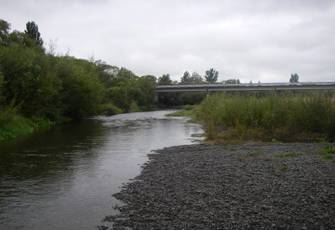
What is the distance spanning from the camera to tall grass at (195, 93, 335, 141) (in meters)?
32.3

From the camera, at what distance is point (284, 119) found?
34312mm

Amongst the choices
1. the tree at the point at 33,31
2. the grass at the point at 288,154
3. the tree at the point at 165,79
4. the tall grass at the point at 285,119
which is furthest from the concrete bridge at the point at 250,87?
the grass at the point at 288,154

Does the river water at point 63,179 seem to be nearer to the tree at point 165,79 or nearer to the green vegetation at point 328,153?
the green vegetation at point 328,153

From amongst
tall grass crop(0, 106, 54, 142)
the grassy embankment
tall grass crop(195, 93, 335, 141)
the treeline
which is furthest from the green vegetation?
the treeline

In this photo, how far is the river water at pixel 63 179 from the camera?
1242 centimetres

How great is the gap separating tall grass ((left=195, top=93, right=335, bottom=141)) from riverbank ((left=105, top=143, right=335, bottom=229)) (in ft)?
36.0

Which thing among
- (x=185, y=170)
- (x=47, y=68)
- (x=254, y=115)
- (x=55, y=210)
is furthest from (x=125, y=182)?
(x=47, y=68)

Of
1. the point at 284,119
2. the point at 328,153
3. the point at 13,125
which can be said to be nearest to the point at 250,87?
the point at 284,119

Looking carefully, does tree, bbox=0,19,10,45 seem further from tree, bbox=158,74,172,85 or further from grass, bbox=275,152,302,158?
tree, bbox=158,74,172,85

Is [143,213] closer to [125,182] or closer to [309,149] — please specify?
[125,182]

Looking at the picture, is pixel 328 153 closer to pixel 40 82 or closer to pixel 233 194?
pixel 233 194

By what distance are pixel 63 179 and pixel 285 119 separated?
22671 mm

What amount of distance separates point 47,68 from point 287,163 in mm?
39196

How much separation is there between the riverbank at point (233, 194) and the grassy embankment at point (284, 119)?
1094 centimetres
